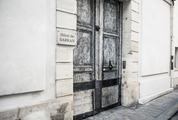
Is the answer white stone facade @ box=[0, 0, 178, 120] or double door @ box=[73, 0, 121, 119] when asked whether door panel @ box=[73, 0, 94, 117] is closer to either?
double door @ box=[73, 0, 121, 119]

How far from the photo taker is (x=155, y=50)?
869cm

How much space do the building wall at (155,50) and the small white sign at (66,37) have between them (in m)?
3.55

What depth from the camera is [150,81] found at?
8125mm

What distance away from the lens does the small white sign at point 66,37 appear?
13.9ft

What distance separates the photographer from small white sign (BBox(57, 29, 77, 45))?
13.9 ft

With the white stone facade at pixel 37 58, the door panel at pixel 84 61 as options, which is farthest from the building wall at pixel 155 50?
the white stone facade at pixel 37 58

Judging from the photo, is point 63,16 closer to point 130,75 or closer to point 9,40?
point 9,40

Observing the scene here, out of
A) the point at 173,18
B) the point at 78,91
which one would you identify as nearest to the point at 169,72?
the point at 173,18

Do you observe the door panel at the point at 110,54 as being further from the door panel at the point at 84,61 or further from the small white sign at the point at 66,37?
the small white sign at the point at 66,37

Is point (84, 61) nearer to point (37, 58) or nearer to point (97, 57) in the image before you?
point (97, 57)

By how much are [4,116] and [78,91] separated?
208cm

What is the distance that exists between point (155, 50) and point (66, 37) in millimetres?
5180

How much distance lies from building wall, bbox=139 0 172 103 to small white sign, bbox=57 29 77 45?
3552 mm

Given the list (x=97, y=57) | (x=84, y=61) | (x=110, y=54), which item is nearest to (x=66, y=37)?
(x=84, y=61)
